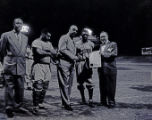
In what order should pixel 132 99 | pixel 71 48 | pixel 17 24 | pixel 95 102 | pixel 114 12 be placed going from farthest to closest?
pixel 114 12 → pixel 132 99 → pixel 95 102 → pixel 71 48 → pixel 17 24

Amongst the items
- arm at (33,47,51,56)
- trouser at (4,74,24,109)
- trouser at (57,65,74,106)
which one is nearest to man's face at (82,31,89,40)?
trouser at (57,65,74,106)

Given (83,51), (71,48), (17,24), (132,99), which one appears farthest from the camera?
(132,99)

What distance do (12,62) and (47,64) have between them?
964 millimetres

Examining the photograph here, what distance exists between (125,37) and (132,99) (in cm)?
2144

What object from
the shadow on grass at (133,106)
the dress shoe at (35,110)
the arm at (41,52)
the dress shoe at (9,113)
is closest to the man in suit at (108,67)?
the shadow on grass at (133,106)

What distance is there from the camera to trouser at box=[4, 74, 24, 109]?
6.40m

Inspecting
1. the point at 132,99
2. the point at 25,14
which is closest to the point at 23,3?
the point at 25,14

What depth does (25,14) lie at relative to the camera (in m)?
30.2

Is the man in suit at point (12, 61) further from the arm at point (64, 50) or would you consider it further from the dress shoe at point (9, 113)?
the arm at point (64, 50)

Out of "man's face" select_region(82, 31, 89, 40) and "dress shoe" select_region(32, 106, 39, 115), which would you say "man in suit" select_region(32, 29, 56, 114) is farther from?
"man's face" select_region(82, 31, 89, 40)

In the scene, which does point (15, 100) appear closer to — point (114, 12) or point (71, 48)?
point (71, 48)

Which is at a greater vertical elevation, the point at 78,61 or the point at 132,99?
the point at 78,61

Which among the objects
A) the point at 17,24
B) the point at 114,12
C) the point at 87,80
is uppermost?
the point at 114,12

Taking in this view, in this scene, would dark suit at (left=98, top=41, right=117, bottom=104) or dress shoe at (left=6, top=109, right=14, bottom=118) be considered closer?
dress shoe at (left=6, top=109, right=14, bottom=118)
